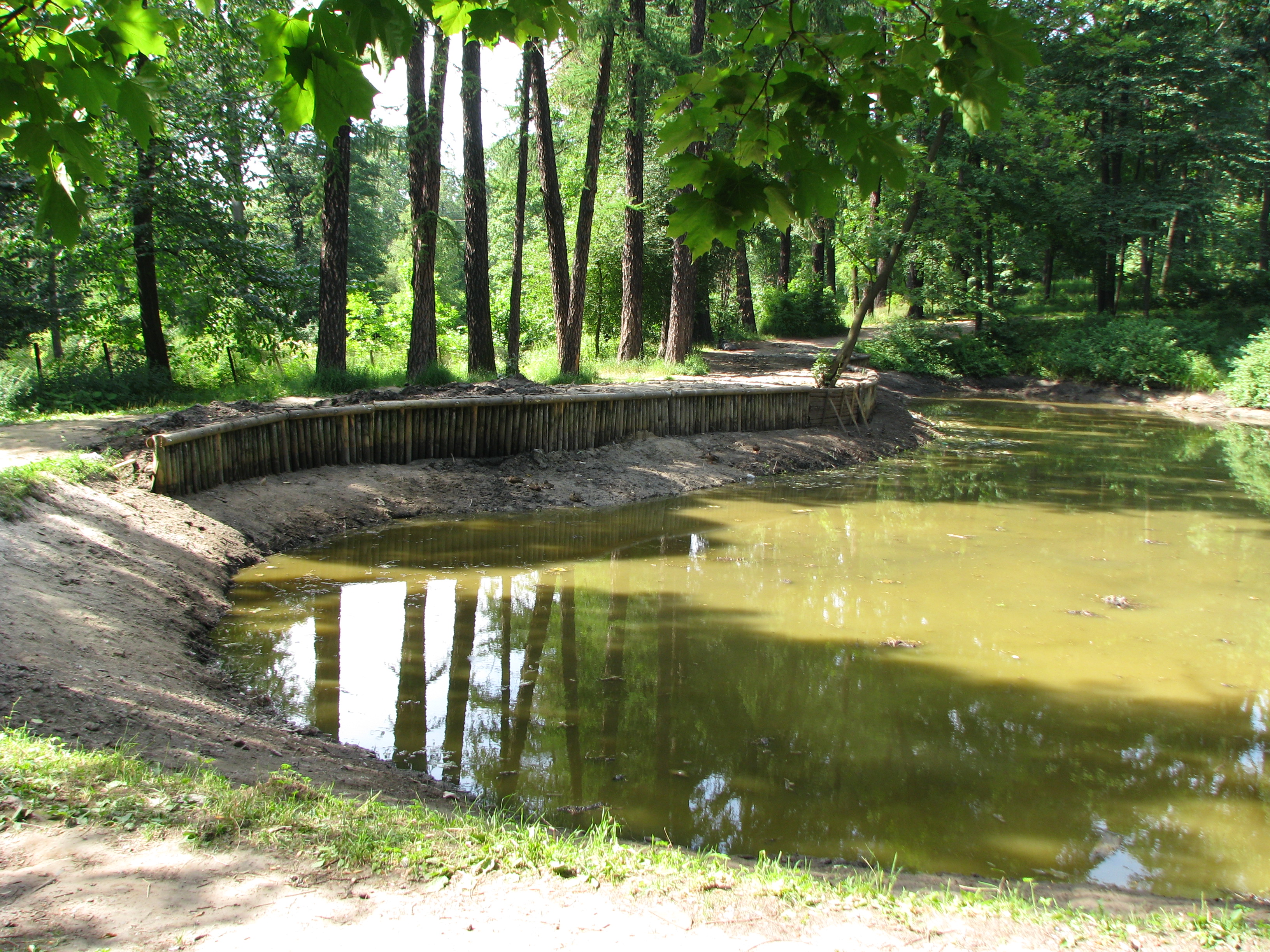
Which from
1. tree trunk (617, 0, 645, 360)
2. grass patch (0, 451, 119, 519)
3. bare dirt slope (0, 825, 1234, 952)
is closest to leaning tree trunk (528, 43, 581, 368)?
tree trunk (617, 0, 645, 360)

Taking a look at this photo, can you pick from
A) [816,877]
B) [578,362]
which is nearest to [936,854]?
[816,877]

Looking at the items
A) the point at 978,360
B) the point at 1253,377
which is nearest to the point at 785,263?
the point at 978,360

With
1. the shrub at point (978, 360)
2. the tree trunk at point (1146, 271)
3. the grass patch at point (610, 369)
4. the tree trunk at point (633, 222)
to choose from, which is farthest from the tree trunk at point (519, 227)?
the tree trunk at point (1146, 271)

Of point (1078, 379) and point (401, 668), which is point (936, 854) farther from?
point (1078, 379)

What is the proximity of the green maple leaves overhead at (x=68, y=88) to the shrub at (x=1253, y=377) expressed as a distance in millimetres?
25298

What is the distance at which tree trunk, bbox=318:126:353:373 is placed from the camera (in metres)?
13.1

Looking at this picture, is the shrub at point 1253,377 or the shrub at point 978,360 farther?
the shrub at point 978,360

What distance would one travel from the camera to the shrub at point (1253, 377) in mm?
21422

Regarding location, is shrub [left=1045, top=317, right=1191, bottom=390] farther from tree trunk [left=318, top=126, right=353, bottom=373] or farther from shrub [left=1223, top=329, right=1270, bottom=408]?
tree trunk [left=318, top=126, right=353, bottom=373]

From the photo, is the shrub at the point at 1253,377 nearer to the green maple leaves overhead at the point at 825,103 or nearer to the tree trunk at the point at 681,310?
the tree trunk at the point at 681,310

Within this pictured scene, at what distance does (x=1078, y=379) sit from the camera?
2488cm

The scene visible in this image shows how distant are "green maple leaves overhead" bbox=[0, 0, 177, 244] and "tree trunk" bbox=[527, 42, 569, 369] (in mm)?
13859

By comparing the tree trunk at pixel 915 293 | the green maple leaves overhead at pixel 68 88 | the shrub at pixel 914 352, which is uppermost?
the tree trunk at pixel 915 293

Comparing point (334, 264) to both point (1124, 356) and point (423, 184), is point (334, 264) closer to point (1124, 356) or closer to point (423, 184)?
point (423, 184)
